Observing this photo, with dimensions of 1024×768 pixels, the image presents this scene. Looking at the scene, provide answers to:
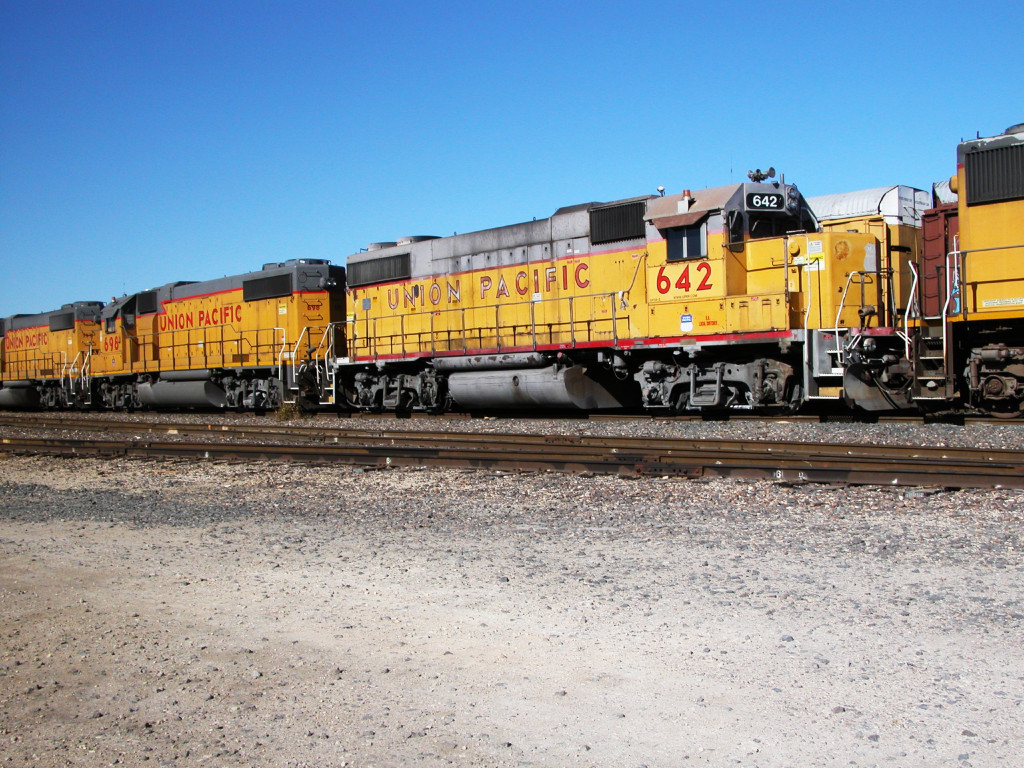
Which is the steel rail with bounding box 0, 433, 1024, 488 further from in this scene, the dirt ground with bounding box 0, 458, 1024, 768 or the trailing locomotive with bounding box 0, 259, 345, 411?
the trailing locomotive with bounding box 0, 259, 345, 411

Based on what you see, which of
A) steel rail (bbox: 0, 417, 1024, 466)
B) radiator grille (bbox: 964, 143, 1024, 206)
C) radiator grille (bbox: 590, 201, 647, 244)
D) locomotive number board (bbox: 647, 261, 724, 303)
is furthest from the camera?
radiator grille (bbox: 590, 201, 647, 244)

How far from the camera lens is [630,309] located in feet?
47.9

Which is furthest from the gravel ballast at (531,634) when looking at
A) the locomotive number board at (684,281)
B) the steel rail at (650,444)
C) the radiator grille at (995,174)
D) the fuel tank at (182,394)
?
Result: the fuel tank at (182,394)

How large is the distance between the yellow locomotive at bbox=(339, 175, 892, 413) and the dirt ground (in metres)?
6.02

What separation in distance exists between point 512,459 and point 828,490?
10.8 feet

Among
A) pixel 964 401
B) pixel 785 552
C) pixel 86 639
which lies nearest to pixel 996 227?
pixel 964 401

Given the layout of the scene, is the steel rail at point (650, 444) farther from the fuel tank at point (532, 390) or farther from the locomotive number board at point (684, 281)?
the locomotive number board at point (684, 281)

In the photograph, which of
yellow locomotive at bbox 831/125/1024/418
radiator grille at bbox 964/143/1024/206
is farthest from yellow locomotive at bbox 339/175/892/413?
radiator grille at bbox 964/143/1024/206

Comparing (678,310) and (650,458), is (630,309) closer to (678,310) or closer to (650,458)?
(678,310)

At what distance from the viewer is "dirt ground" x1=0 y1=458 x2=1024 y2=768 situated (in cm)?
291

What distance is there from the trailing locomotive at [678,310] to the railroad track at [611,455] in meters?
3.02

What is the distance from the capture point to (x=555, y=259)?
52.2 feet

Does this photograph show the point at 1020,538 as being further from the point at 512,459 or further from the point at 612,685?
the point at 512,459

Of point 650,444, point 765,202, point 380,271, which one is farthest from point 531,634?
point 380,271
